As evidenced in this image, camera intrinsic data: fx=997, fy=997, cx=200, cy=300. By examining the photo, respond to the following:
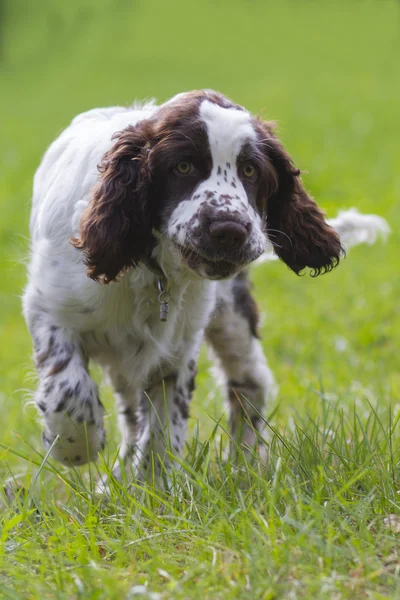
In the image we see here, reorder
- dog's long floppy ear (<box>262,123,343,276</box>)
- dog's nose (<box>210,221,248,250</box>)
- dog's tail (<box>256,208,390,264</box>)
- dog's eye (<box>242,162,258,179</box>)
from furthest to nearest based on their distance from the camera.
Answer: dog's tail (<box>256,208,390,264</box>) → dog's long floppy ear (<box>262,123,343,276</box>) → dog's eye (<box>242,162,258,179</box>) → dog's nose (<box>210,221,248,250</box>)

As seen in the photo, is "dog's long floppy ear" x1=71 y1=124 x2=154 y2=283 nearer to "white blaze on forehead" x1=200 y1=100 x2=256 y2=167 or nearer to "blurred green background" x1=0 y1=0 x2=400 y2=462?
"white blaze on forehead" x1=200 y1=100 x2=256 y2=167

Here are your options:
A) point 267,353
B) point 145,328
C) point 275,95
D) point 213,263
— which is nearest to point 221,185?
point 213,263

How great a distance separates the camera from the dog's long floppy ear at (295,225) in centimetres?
380

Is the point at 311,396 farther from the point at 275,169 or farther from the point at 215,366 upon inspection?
the point at 275,169

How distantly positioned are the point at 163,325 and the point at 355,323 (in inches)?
161

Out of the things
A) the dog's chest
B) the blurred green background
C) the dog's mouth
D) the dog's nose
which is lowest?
the dog's chest

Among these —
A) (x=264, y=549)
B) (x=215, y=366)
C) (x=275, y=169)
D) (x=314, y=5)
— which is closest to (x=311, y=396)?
(x=215, y=366)

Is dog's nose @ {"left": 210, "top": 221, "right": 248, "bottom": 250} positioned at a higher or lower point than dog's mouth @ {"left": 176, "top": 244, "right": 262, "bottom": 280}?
higher

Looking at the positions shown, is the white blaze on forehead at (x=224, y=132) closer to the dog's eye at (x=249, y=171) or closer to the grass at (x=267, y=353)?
the dog's eye at (x=249, y=171)

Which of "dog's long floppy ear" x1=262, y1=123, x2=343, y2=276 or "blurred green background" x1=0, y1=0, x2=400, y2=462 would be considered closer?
"dog's long floppy ear" x1=262, y1=123, x2=343, y2=276

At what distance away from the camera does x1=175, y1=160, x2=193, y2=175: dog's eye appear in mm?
3361

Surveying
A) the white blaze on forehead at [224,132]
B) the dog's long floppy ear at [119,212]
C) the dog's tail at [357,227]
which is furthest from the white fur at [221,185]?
the dog's tail at [357,227]

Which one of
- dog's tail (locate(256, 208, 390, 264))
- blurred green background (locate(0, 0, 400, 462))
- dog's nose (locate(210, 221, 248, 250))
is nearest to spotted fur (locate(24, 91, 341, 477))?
dog's nose (locate(210, 221, 248, 250))

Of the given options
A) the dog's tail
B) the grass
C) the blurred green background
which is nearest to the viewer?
the grass
